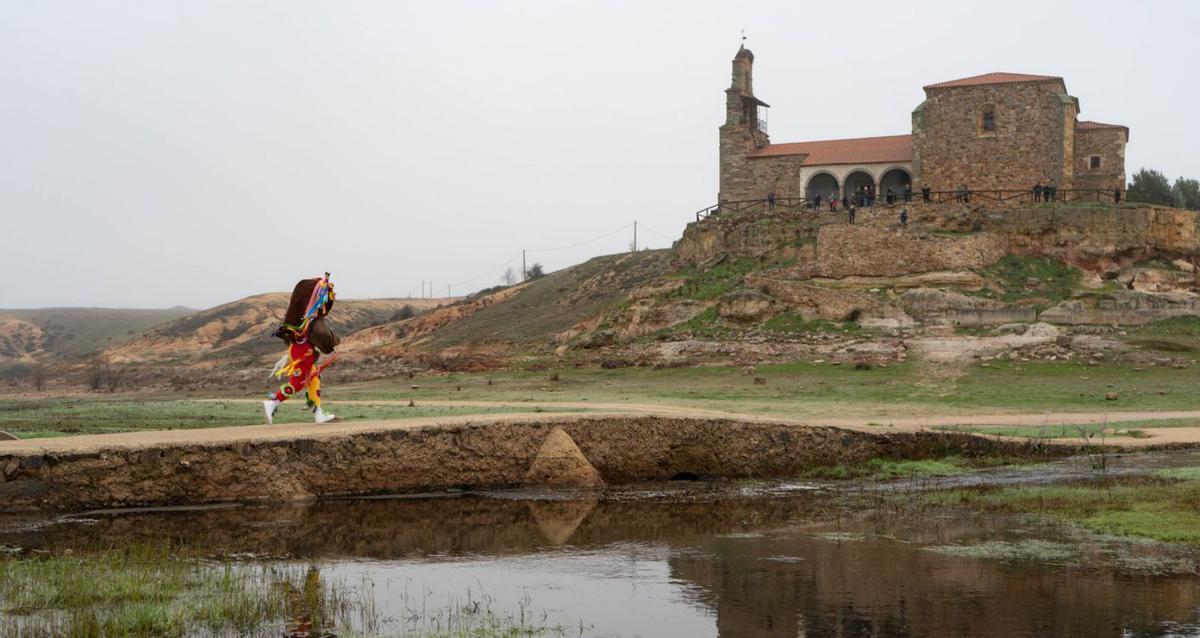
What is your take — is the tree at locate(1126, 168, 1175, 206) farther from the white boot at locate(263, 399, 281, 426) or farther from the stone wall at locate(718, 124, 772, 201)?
the white boot at locate(263, 399, 281, 426)

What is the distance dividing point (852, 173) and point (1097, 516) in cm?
4122

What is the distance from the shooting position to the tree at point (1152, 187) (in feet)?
174

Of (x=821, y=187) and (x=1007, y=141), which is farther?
(x=821, y=187)

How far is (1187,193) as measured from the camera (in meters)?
58.3

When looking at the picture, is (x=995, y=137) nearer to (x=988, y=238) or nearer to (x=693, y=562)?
(x=988, y=238)

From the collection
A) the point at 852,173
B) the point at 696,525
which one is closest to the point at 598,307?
the point at 852,173

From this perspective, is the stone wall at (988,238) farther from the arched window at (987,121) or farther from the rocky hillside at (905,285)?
the arched window at (987,121)

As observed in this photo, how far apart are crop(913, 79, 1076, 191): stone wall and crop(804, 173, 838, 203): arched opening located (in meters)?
4.52

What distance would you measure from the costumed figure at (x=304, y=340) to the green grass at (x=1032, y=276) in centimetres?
2977

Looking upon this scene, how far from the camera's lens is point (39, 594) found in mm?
9188

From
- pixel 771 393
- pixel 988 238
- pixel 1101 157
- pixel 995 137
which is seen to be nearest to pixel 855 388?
pixel 771 393

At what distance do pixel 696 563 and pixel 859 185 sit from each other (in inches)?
1733

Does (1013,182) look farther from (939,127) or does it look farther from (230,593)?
(230,593)

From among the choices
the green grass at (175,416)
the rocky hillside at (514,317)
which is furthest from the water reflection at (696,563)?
the rocky hillside at (514,317)
